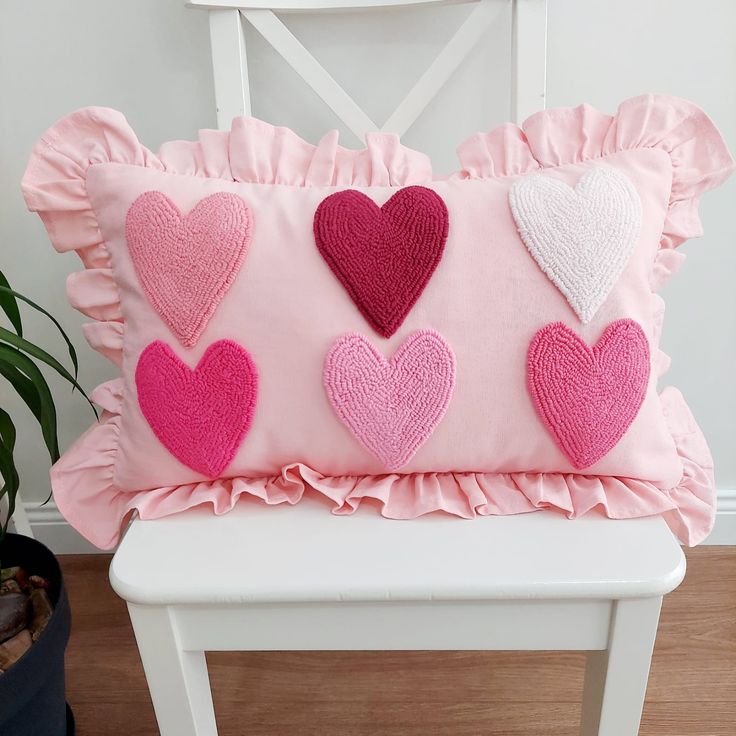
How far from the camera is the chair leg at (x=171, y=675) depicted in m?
0.66

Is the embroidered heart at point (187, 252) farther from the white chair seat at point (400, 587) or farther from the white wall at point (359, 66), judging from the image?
the white wall at point (359, 66)

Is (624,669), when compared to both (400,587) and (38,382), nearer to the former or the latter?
(400,587)

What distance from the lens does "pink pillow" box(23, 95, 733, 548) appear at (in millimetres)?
681

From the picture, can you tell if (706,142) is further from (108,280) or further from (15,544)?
(15,544)

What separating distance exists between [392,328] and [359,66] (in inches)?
18.5

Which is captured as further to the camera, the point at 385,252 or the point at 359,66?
the point at 359,66

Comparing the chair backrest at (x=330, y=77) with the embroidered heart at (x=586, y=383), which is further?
the chair backrest at (x=330, y=77)

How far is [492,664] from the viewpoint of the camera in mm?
1054

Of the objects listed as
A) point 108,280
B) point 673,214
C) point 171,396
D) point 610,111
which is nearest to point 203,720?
point 171,396

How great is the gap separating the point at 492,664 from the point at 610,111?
2.64 feet

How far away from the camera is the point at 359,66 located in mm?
970

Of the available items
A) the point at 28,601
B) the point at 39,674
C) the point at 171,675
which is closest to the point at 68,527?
the point at 28,601

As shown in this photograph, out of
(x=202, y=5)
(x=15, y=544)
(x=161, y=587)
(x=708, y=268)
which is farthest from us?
(x=708, y=268)

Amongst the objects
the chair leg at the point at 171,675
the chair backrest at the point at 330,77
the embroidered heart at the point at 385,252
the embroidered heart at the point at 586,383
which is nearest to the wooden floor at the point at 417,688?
the chair leg at the point at 171,675
